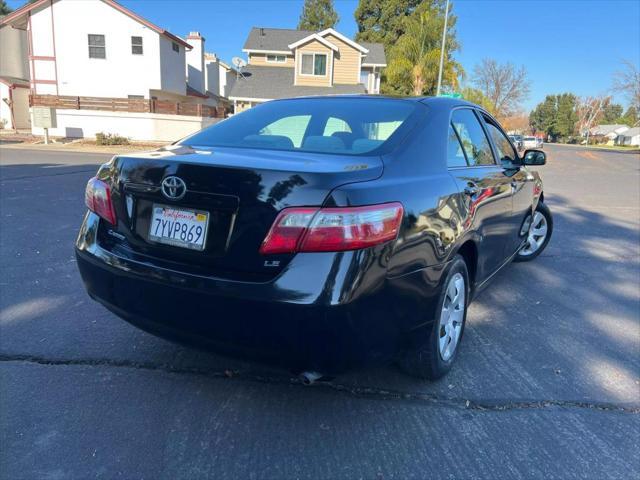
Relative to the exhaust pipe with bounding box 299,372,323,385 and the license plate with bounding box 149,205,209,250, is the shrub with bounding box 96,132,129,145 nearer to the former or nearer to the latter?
the license plate with bounding box 149,205,209,250

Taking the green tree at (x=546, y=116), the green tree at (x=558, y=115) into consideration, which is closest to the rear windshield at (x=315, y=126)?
the green tree at (x=558, y=115)

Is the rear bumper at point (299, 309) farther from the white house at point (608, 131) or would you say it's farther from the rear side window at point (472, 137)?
the white house at point (608, 131)

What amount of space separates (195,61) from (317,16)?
2026 centimetres

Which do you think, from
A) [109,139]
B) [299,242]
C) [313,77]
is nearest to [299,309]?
[299,242]

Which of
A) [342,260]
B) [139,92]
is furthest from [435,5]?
[342,260]

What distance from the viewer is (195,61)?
127 feet

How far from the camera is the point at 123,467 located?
213 centimetres

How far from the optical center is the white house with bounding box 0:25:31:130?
32.0 meters

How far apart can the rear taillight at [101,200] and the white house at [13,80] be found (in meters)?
35.5

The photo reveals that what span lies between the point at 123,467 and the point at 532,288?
395cm

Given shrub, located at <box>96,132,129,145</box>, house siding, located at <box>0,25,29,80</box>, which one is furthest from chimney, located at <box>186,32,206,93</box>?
shrub, located at <box>96,132,129,145</box>

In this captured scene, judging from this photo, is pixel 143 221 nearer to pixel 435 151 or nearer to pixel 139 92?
pixel 435 151

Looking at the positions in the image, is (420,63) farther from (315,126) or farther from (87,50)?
(315,126)

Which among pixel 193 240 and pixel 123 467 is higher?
pixel 193 240
